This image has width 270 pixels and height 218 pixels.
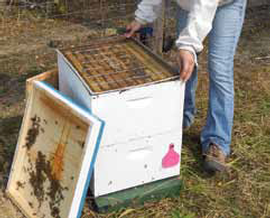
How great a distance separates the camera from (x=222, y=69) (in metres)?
2.89

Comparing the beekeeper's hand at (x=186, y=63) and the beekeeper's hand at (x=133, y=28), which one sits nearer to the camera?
the beekeeper's hand at (x=186, y=63)

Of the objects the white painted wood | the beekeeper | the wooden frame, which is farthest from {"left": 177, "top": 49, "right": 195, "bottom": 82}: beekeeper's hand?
the wooden frame

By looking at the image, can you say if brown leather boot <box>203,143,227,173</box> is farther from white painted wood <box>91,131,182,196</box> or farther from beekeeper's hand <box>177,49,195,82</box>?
beekeeper's hand <box>177,49,195,82</box>

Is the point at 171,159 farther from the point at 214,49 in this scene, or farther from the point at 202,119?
the point at 202,119

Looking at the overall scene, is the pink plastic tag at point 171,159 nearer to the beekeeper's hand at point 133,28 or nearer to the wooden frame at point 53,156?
the wooden frame at point 53,156

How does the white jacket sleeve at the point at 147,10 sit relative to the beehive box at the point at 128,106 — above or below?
above

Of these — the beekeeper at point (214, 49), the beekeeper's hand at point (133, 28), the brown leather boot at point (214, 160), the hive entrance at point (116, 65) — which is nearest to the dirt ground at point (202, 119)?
the brown leather boot at point (214, 160)

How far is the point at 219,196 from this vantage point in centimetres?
291

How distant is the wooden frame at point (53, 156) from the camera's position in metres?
2.33

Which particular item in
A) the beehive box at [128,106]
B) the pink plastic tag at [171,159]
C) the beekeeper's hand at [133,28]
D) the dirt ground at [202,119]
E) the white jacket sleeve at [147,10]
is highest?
the white jacket sleeve at [147,10]

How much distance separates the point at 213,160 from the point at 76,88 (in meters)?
1.02

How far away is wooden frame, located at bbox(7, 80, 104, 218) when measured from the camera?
2326 millimetres

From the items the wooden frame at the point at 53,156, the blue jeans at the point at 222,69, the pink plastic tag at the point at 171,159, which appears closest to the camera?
the wooden frame at the point at 53,156

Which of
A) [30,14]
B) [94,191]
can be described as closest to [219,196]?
[94,191]
